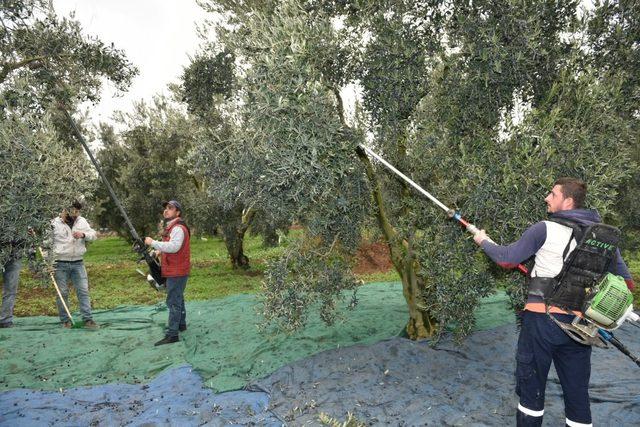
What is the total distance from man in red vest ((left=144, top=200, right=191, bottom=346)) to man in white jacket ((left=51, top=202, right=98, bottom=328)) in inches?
102

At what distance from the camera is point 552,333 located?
216 inches

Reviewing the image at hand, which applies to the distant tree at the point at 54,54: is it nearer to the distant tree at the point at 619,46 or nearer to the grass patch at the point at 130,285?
the grass patch at the point at 130,285

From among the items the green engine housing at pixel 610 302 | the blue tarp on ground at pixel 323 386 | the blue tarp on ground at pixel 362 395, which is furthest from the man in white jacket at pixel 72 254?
the green engine housing at pixel 610 302

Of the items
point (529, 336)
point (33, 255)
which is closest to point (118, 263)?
point (33, 255)

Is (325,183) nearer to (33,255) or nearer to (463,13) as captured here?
(463,13)

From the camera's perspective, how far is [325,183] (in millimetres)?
6672

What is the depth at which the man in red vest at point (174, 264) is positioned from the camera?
34.0 feet

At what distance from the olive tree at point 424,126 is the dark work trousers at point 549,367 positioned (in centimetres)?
149

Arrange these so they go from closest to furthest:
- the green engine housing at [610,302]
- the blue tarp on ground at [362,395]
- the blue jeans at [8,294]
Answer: the green engine housing at [610,302], the blue tarp on ground at [362,395], the blue jeans at [8,294]

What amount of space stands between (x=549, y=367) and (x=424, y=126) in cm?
392

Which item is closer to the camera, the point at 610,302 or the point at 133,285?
the point at 610,302

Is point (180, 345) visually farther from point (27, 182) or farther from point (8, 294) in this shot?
point (8, 294)

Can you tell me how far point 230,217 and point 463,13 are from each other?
50.7ft

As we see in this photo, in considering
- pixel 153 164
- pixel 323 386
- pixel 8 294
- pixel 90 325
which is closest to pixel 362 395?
pixel 323 386
